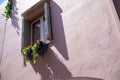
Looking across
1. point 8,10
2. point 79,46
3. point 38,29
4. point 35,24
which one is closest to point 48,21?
point 38,29

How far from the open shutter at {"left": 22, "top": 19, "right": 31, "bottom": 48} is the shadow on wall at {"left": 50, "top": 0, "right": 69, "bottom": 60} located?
1.25 m

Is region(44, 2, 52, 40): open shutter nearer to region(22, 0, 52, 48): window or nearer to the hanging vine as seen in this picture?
region(22, 0, 52, 48): window

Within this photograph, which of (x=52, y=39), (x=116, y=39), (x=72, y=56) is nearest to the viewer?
(x=116, y=39)

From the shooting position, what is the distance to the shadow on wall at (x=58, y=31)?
4.95 metres

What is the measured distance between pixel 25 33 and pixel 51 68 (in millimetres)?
2011

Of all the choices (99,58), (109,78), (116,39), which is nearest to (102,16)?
(116,39)

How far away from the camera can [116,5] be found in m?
4.21

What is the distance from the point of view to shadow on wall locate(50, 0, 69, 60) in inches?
195

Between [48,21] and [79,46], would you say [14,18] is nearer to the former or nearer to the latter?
[48,21]

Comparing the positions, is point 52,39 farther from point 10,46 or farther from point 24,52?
point 10,46

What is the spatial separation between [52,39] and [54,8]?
108 centimetres

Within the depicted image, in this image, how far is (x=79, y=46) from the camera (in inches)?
181

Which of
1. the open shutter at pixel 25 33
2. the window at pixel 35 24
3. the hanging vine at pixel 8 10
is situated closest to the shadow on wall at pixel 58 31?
the window at pixel 35 24

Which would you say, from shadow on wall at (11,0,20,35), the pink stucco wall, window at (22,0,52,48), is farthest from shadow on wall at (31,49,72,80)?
shadow on wall at (11,0,20,35)
